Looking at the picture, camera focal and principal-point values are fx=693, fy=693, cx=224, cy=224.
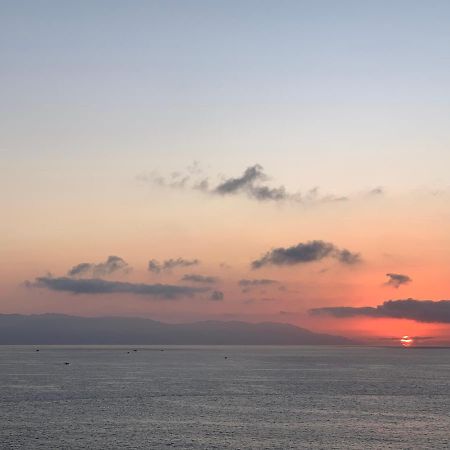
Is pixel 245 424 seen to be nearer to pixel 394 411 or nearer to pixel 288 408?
pixel 288 408

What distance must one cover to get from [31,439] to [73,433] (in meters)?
8.96

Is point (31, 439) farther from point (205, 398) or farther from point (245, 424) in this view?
point (205, 398)

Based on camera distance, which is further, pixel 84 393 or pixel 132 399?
pixel 84 393

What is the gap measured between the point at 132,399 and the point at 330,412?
53.2 metres

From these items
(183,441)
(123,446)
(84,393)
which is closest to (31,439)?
(123,446)

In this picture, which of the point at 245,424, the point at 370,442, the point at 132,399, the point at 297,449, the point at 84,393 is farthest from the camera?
the point at 84,393

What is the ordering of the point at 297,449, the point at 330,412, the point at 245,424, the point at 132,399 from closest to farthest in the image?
the point at 297,449, the point at 245,424, the point at 330,412, the point at 132,399

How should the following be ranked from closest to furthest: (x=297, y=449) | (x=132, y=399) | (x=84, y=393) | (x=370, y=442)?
(x=297, y=449)
(x=370, y=442)
(x=132, y=399)
(x=84, y=393)

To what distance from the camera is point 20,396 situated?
602 ft

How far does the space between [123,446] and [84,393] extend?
89.9 meters

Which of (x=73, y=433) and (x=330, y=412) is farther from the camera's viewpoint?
(x=330, y=412)

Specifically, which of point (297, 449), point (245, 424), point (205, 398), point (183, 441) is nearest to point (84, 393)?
point (205, 398)

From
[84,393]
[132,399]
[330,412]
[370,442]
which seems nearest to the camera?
[370,442]

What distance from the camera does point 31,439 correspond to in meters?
116
